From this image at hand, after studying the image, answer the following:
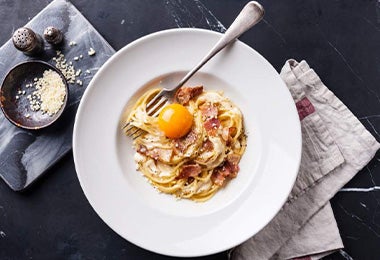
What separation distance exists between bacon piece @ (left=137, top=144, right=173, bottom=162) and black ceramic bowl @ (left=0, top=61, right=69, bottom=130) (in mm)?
842

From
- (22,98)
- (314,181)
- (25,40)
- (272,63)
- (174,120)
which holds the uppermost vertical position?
(25,40)

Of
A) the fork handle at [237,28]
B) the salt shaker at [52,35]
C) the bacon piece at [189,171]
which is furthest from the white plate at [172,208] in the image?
the salt shaker at [52,35]

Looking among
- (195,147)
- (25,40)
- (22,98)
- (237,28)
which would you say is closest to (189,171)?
(195,147)

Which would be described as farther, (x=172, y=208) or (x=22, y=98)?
(x=22, y=98)

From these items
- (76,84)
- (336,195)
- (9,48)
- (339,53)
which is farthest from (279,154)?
(9,48)

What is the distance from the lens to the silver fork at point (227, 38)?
14.6 ft

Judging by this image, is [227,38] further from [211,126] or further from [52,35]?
[52,35]

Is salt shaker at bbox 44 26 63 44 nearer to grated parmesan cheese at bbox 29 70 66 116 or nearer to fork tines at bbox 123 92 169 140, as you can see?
grated parmesan cheese at bbox 29 70 66 116

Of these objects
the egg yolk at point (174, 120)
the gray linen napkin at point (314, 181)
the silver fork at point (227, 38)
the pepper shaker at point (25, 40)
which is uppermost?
the pepper shaker at point (25, 40)

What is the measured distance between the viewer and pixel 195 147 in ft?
15.3

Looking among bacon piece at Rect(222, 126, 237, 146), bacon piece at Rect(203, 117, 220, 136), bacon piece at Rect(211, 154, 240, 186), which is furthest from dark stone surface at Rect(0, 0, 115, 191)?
bacon piece at Rect(211, 154, 240, 186)

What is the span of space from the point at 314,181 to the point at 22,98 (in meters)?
2.83

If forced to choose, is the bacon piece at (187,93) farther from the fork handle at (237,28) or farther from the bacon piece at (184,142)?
the bacon piece at (184,142)

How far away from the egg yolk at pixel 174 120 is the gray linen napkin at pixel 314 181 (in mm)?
1050
